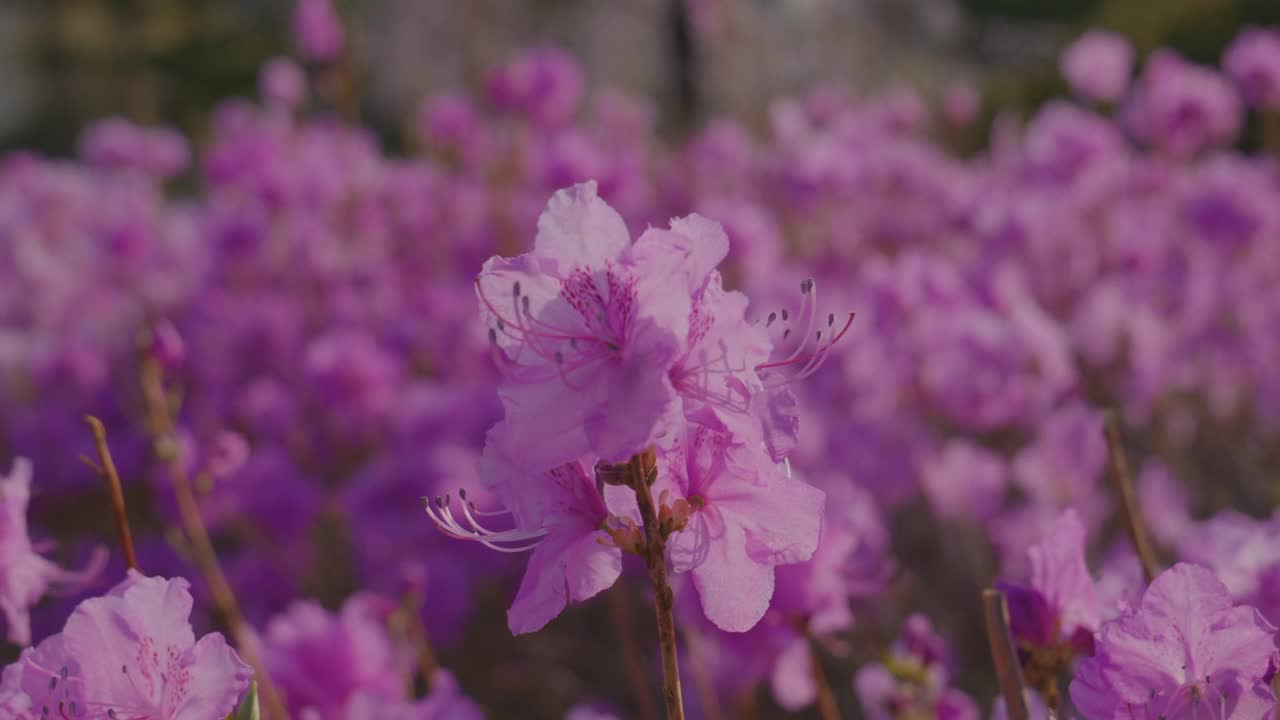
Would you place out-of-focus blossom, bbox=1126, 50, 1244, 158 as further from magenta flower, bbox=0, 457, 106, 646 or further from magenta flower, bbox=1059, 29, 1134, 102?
magenta flower, bbox=0, 457, 106, 646

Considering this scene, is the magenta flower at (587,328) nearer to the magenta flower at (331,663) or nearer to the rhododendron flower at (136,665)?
the rhododendron flower at (136,665)

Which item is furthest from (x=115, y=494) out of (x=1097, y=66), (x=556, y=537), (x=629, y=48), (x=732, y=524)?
(x=629, y=48)

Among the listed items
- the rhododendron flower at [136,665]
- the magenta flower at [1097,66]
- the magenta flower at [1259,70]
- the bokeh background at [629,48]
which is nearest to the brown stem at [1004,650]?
the rhododendron flower at [136,665]

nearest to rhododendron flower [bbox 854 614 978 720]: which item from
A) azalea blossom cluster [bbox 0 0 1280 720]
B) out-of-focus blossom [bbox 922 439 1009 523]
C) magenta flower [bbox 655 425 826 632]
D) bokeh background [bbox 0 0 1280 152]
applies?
azalea blossom cluster [bbox 0 0 1280 720]

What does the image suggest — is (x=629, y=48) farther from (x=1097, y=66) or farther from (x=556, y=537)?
(x=556, y=537)

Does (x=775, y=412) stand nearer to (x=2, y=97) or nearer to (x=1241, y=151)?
(x=1241, y=151)

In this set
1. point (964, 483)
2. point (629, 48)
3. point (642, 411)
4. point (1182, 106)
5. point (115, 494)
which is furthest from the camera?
point (629, 48)
